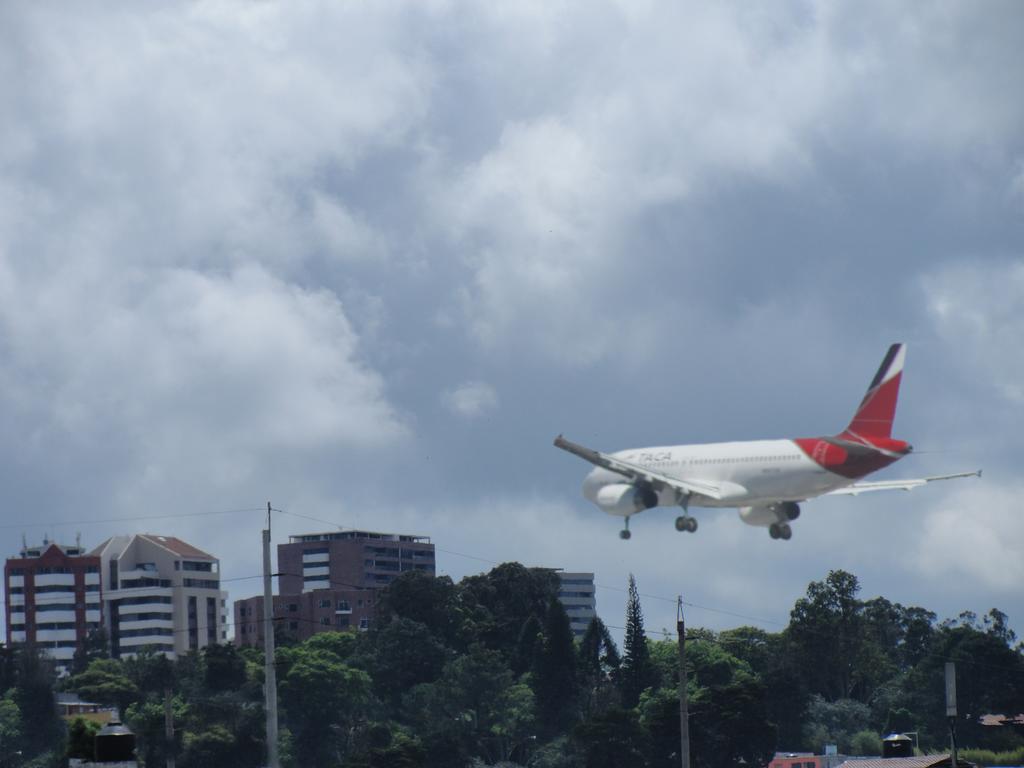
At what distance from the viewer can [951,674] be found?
5955 inches

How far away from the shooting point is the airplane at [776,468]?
103 metres

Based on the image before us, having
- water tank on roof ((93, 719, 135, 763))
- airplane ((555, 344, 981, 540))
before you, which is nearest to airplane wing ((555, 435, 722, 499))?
airplane ((555, 344, 981, 540))

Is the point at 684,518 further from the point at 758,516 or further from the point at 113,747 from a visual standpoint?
the point at 113,747

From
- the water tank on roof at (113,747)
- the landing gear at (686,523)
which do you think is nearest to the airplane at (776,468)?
the landing gear at (686,523)

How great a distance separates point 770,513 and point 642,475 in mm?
7525

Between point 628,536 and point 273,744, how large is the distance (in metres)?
58.3

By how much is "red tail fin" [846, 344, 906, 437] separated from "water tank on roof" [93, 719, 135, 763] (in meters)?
63.2

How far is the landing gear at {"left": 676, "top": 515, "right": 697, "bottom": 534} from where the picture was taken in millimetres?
105500

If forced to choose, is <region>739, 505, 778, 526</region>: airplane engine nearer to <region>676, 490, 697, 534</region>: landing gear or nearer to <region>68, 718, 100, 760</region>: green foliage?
<region>676, 490, 697, 534</region>: landing gear

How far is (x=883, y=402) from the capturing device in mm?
103875

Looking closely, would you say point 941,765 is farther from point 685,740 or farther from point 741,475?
point 741,475

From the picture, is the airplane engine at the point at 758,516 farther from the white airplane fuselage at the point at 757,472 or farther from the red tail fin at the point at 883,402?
the red tail fin at the point at 883,402

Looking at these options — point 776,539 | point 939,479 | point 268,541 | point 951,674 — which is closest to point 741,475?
point 776,539

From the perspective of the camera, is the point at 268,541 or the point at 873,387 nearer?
the point at 873,387
